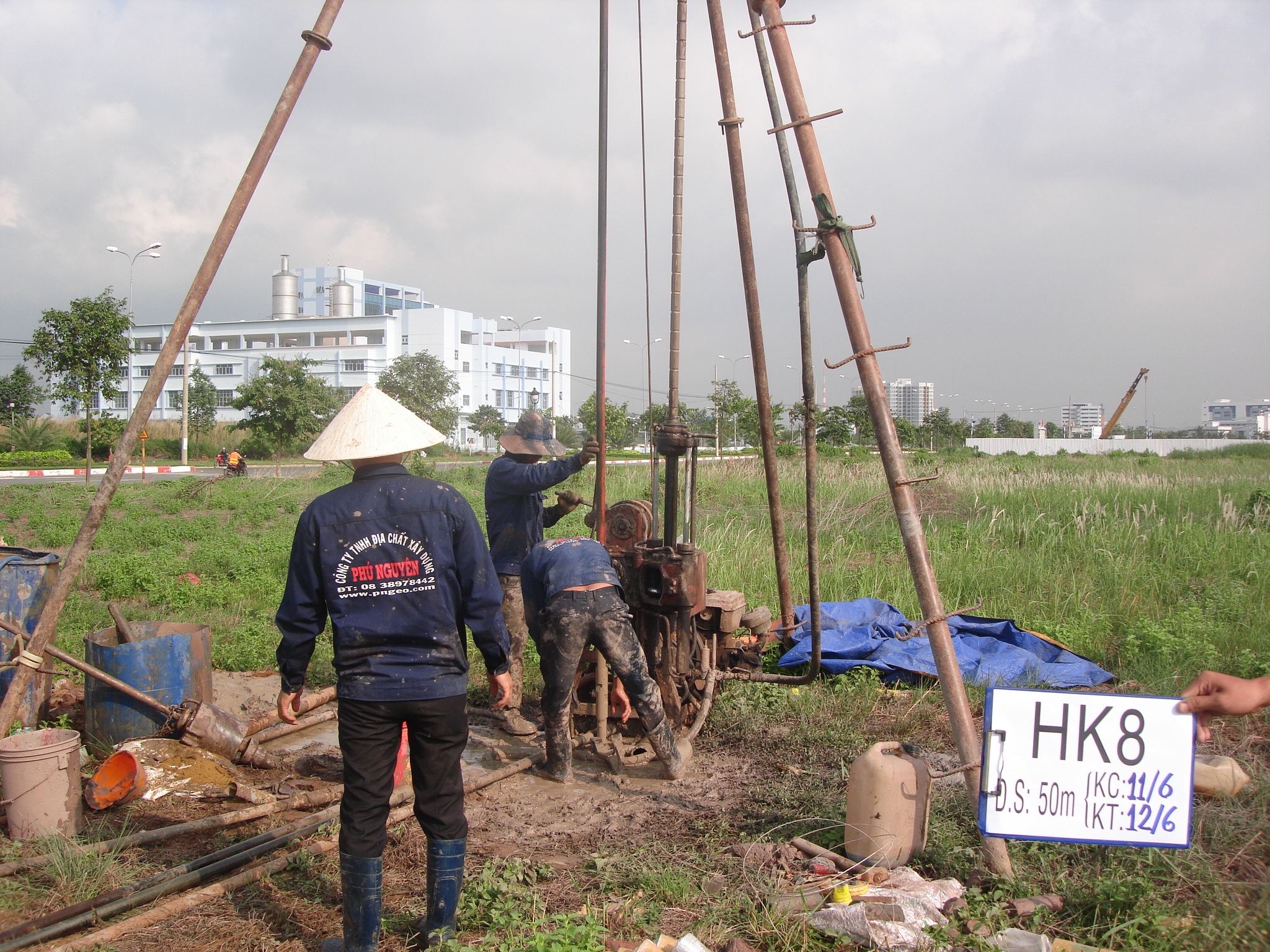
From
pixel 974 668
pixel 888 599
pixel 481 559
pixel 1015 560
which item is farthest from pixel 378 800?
pixel 1015 560

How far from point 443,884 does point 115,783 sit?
7.85ft

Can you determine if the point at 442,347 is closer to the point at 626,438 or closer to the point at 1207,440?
the point at 626,438

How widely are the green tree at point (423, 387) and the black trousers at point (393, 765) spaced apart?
120ft

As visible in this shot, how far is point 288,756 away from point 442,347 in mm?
68784

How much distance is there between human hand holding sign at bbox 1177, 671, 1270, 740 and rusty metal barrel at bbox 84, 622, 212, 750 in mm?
5147

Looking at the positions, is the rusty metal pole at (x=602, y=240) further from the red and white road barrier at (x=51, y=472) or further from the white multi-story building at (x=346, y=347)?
the white multi-story building at (x=346, y=347)

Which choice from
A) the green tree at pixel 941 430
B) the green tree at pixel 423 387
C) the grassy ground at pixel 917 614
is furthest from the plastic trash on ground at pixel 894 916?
the green tree at pixel 941 430

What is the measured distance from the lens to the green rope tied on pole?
12.4 feet

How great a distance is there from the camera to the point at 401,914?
336cm

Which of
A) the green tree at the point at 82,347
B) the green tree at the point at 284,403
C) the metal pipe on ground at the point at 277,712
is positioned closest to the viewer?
the metal pipe on ground at the point at 277,712

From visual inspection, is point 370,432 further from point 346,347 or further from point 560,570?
point 346,347

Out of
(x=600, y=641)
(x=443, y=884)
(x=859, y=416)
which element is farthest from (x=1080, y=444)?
(x=443, y=884)

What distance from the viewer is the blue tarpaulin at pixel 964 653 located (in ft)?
20.3


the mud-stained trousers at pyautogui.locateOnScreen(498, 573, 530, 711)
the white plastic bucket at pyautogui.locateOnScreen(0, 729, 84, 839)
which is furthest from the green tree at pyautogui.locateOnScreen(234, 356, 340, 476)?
the white plastic bucket at pyautogui.locateOnScreen(0, 729, 84, 839)
